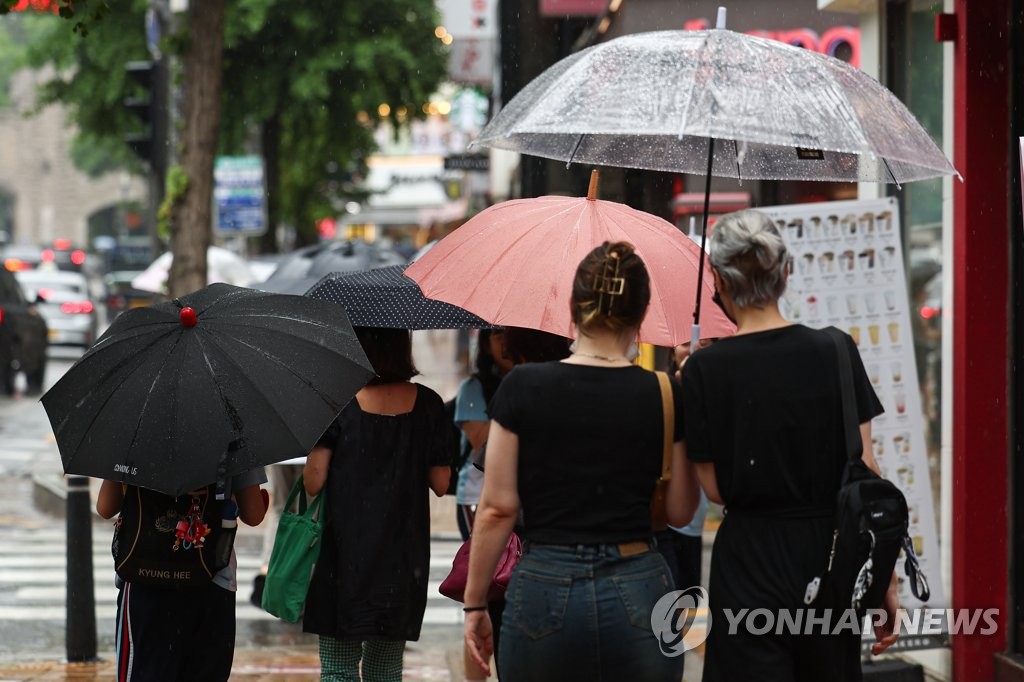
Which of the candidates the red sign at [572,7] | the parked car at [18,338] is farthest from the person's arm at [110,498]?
the parked car at [18,338]

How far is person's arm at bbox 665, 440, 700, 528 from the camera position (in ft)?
12.2

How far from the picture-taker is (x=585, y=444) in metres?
3.62

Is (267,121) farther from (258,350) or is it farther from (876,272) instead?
(258,350)

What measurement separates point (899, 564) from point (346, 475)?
2.69m

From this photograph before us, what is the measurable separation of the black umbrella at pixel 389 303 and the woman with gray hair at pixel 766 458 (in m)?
1.59

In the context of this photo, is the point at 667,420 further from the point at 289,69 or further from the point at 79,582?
the point at 289,69

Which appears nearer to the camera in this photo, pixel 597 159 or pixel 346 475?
pixel 346 475

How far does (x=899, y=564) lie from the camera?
6312mm

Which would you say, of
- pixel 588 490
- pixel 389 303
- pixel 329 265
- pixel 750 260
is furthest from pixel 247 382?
pixel 329 265

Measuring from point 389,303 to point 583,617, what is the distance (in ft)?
6.57

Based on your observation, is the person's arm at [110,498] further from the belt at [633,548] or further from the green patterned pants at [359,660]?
the belt at [633,548]

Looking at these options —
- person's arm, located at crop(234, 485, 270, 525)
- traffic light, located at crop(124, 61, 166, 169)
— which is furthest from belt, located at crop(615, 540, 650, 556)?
traffic light, located at crop(124, 61, 166, 169)

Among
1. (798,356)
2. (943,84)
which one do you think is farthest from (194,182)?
(798,356)

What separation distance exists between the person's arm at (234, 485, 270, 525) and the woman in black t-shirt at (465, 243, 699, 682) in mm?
1163
